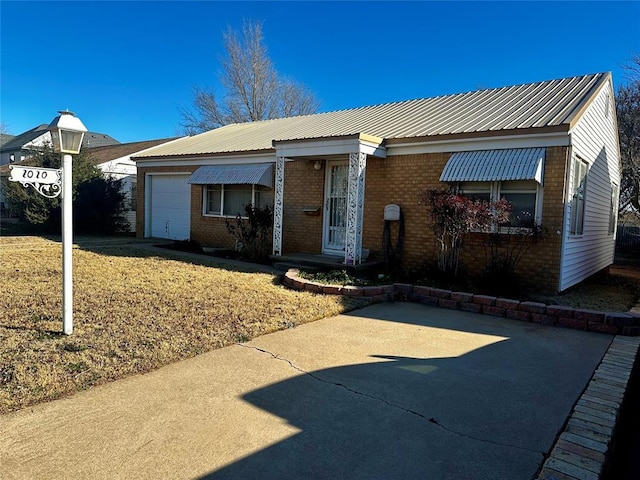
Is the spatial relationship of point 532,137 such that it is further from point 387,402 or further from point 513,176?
point 387,402

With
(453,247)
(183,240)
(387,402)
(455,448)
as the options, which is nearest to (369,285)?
(453,247)

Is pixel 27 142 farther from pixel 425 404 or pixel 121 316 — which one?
pixel 425 404

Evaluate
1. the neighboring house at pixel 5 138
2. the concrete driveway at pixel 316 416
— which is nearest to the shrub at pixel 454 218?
the concrete driveway at pixel 316 416

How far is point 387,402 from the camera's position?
146 inches

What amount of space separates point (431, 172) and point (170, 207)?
9.91m

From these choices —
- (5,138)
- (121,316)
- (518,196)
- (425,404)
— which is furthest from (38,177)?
(5,138)

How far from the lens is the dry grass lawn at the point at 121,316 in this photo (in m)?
3.94

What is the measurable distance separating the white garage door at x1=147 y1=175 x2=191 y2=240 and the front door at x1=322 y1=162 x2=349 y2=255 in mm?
5985

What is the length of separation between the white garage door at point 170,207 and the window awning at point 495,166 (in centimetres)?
941

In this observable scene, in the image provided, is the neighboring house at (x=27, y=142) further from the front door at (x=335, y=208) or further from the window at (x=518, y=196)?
the window at (x=518, y=196)

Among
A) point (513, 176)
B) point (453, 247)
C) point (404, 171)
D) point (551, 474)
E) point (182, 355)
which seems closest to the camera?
point (551, 474)

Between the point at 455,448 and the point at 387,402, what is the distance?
2.56 feet

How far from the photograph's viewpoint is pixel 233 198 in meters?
13.8

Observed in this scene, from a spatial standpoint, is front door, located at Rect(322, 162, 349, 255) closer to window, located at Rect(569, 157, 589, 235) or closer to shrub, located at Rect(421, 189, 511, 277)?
shrub, located at Rect(421, 189, 511, 277)
